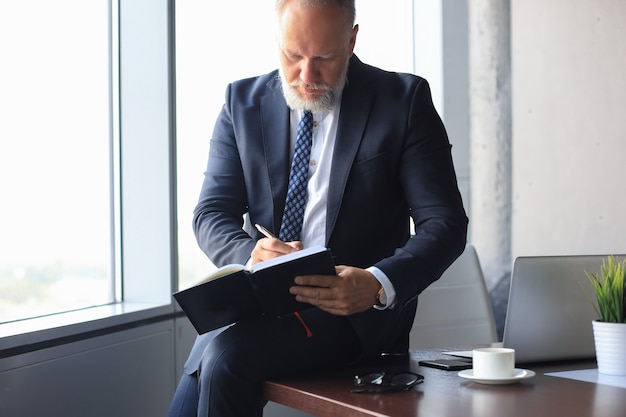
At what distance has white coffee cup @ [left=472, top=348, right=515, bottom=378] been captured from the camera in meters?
1.56

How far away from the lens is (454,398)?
145cm

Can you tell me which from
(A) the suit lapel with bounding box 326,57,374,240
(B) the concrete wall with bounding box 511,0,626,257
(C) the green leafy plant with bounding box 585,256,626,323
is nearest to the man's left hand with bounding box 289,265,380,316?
(A) the suit lapel with bounding box 326,57,374,240

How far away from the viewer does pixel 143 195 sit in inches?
115

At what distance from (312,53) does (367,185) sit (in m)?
0.37

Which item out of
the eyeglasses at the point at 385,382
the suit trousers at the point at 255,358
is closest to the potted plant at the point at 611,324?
the eyeglasses at the point at 385,382

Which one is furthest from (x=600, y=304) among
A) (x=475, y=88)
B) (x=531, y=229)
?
(x=475, y=88)

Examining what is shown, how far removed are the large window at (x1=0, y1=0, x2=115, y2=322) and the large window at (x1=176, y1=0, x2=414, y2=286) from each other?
30cm

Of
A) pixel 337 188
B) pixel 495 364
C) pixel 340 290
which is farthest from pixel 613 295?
pixel 337 188

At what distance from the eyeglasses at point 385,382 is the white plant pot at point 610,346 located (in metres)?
0.39

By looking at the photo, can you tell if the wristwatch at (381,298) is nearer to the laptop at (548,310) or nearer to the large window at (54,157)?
the laptop at (548,310)

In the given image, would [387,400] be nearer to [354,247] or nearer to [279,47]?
[354,247]

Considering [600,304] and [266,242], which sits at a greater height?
[266,242]

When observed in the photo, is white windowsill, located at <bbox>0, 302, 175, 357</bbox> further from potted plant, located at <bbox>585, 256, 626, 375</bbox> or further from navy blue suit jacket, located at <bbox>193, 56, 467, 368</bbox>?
potted plant, located at <bbox>585, 256, 626, 375</bbox>

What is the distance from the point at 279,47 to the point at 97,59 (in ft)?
3.23
